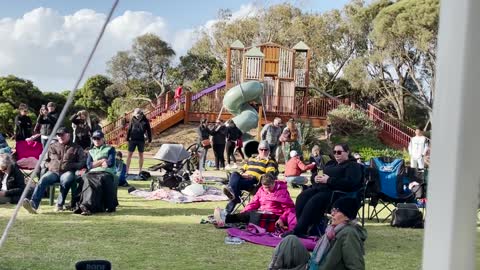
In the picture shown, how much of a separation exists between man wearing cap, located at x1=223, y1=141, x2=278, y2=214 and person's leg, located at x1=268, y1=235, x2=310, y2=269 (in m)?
3.19

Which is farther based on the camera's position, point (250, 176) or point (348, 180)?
point (250, 176)

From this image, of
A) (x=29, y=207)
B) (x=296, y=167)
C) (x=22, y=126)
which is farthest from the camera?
(x=22, y=126)

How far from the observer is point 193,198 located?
944 centimetres

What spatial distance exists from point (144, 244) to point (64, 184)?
93.3 inches

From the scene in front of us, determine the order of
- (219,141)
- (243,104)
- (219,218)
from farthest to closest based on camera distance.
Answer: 1. (243,104)
2. (219,141)
3. (219,218)

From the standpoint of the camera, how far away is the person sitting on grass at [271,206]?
6789mm

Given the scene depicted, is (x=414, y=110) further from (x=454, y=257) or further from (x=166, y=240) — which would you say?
(x=454, y=257)

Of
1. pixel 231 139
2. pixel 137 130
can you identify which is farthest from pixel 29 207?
pixel 231 139

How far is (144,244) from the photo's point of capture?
5895 millimetres

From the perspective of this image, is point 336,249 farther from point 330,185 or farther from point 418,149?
point 418,149

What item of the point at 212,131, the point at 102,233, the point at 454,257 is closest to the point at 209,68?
the point at 212,131

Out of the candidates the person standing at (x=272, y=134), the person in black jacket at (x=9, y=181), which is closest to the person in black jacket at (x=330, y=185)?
the person in black jacket at (x=9, y=181)

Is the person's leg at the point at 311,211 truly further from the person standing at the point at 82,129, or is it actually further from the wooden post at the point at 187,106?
the wooden post at the point at 187,106

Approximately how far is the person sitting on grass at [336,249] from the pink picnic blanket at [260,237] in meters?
1.58
